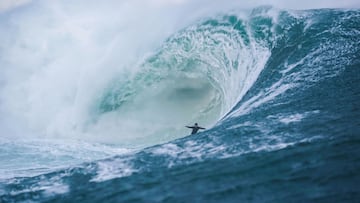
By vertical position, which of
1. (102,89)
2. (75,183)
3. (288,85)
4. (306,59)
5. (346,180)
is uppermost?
(102,89)

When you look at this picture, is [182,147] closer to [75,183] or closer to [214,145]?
[214,145]

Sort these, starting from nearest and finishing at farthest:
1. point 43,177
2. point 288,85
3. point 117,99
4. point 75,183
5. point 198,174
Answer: point 198,174 < point 75,183 < point 43,177 < point 288,85 < point 117,99

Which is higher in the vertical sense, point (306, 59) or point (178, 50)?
point (178, 50)

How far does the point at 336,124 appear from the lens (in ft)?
27.4

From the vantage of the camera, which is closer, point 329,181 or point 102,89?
point 329,181

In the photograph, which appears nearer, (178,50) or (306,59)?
(306,59)

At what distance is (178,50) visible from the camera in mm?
20422

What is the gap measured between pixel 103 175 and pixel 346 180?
4759 mm

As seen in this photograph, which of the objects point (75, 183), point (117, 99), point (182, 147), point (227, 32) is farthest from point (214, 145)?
point (117, 99)

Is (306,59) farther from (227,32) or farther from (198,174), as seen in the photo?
(198,174)

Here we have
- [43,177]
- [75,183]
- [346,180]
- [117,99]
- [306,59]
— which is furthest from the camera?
[117,99]

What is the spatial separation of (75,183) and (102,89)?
13.7 metres

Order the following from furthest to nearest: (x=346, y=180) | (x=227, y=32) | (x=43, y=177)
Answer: (x=227, y=32) < (x=43, y=177) < (x=346, y=180)

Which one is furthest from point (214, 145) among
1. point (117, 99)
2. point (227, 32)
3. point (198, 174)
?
point (117, 99)
